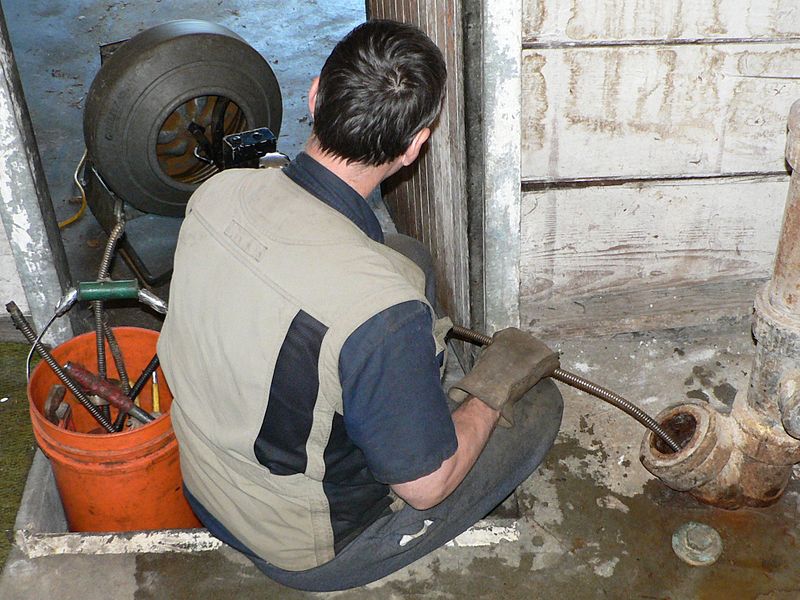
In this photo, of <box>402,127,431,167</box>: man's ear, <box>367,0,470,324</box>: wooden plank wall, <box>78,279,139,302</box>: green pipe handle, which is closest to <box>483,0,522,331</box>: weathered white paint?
<box>367,0,470,324</box>: wooden plank wall

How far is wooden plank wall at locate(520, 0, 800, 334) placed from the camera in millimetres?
1988

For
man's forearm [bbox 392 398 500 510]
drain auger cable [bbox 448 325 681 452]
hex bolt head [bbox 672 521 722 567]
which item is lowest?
hex bolt head [bbox 672 521 722 567]

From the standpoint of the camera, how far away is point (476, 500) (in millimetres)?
1938

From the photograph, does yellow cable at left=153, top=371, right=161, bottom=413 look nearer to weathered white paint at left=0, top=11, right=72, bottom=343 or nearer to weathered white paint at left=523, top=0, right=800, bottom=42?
weathered white paint at left=0, top=11, right=72, bottom=343

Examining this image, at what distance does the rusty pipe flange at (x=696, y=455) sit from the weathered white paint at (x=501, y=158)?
53 centimetres

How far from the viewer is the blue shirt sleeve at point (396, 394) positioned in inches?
55.7

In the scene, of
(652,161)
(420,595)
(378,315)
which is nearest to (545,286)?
(652,161)

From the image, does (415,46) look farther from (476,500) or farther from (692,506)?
(692,506)

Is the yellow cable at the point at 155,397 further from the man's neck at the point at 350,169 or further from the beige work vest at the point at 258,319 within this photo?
the man's neck at the point at 350,169

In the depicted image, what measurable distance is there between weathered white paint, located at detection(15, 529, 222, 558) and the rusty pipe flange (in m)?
1.02

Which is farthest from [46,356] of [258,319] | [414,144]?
[414,144]

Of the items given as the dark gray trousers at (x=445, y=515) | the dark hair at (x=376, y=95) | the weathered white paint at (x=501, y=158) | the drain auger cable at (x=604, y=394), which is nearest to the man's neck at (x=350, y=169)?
the dark hair at (x=376, y=95)

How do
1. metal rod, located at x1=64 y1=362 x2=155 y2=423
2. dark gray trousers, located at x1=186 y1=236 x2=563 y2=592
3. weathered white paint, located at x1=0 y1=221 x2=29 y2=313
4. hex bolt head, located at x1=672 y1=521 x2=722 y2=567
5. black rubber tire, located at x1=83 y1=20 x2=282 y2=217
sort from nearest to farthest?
dark gray trousers, located at x1=186 y1=236 x2=563 y2=592 → hex bolt head, located at x1=672 y1=521 x2=722 y2=567 → metal rod, located at x1=64 y1=362 x2=155 y2=423 → weathered white paint, located at x1=0 y1=221 x2=29 y2=313 → black rubber tire, located at x1=83 y1=20 x2=282 y2=217

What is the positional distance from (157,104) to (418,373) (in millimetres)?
2008
